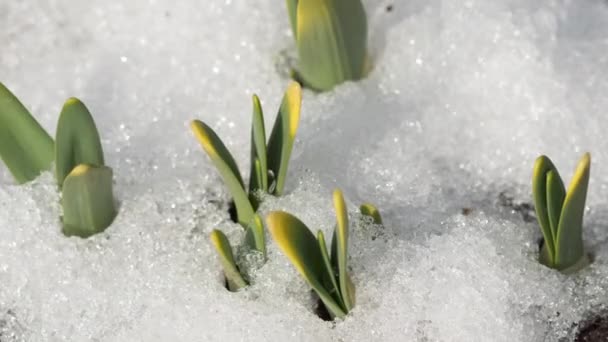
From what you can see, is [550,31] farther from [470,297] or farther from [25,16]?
[25,16]

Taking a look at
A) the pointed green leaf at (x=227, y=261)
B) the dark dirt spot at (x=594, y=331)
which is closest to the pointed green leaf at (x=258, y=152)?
the pointed green leaf at (x=227, y=261)

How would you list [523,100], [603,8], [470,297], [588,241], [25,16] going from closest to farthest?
[470,297] → [588,241] → [523,100] → [603,8] → [25,16]

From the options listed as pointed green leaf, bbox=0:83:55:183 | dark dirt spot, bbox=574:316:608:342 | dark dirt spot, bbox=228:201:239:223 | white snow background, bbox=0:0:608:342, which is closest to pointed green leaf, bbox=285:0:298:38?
white snow background, bbox=0:0:608:342

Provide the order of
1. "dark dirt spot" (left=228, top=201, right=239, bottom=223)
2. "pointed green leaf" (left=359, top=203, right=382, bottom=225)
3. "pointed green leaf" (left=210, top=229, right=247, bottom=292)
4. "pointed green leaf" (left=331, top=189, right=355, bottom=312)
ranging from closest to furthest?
1. "pointed green leaf" (left=331, top=189, right=355, bottom=312)
2. "pointed green leaf" (left=210, top=229, right=247, bottom=292)
3. "pointed green leaf" (left=359, top=203, right=382, bottom=225)
4. "dark dirt spot" (left=228, top=201, right=239, bottom=223)

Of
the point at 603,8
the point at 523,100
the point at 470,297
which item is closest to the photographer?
the point at 470,297

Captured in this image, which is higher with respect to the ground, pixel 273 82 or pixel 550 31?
pixel 273 82

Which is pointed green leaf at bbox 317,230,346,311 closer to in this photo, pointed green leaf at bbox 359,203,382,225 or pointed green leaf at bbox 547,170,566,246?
pointed green leaf at bbox 359,203,382,225

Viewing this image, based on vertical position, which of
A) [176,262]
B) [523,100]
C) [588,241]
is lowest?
[588,241]

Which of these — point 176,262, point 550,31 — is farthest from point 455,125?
point 176,262
